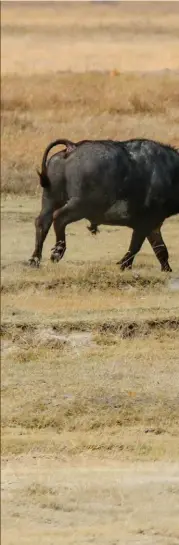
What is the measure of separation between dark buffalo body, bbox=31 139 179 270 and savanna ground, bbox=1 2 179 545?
3 cm

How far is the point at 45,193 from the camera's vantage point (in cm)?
201

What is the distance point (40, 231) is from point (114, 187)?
47 cm

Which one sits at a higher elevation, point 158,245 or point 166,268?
point 158,245

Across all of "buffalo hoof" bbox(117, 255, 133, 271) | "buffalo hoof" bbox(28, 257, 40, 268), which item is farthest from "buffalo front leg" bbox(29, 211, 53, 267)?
"buffalo hoof" bbox(117, 255, 133, 271)

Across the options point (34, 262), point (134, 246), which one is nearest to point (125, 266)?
point (34, 262)

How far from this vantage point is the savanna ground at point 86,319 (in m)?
1.61

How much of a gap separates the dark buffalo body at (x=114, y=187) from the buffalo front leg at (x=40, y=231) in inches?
2.3

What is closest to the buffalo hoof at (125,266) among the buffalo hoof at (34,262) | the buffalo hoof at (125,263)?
the buffalo hoof at (125,263)

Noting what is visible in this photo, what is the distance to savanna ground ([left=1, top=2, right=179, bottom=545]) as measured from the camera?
1613 mm

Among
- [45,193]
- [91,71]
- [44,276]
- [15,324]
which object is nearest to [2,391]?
[15,324]

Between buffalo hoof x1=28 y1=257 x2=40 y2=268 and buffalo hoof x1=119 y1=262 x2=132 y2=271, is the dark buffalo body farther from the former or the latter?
buffalo hoof x1=28 y1=257 x2=40 y2=268

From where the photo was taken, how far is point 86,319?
2.93 metres

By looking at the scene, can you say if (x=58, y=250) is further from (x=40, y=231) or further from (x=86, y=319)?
(x=86, y=319)

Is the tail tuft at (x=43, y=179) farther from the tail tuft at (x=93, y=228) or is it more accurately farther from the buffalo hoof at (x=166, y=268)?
the buffalo hoof at (x=166, y=268)
